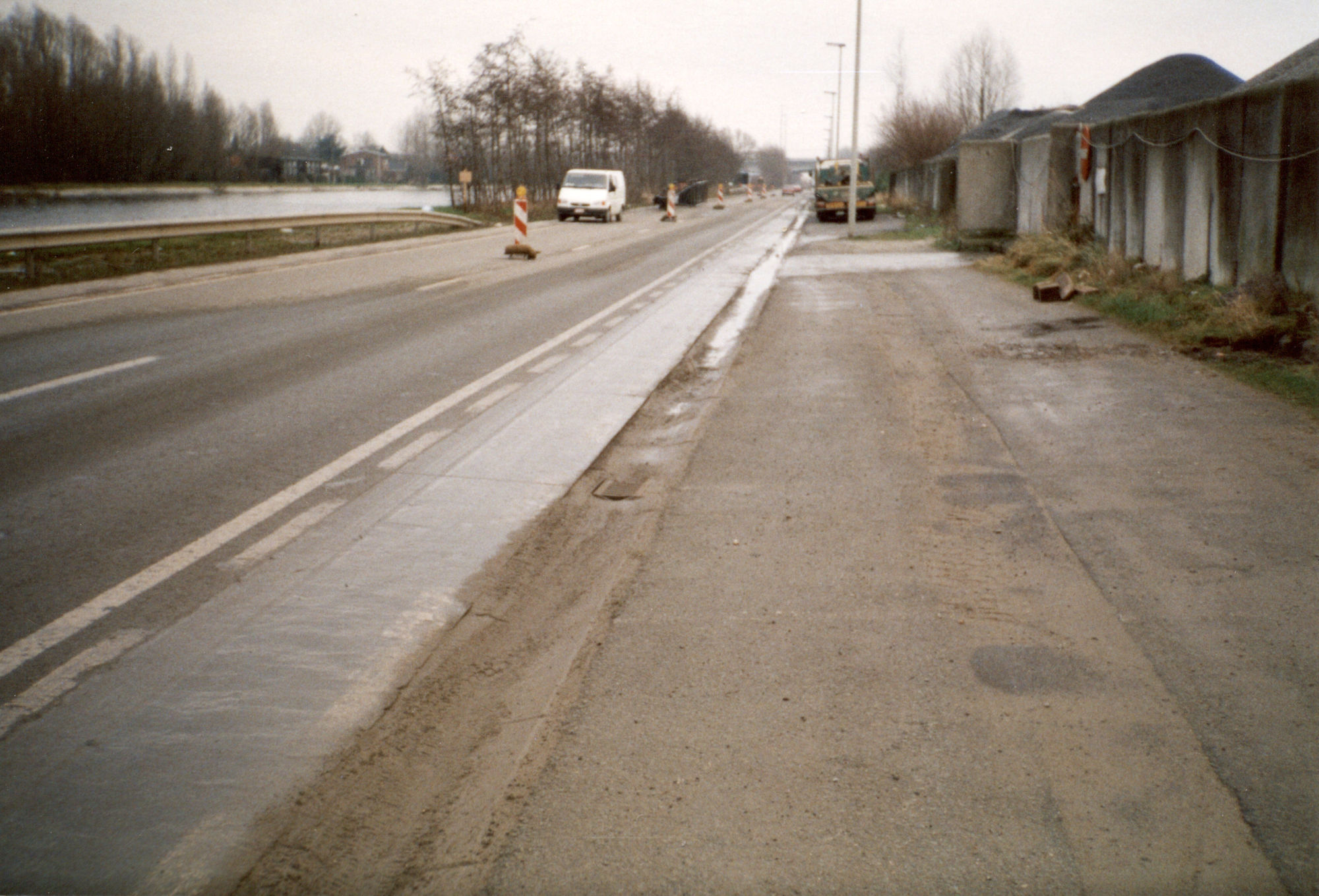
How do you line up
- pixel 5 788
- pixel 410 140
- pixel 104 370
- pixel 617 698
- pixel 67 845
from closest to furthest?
1. pixel 67 845
2. pixel 5 788
3. pixel 617 698
4. pixel 104 370
5. pixel 410 140

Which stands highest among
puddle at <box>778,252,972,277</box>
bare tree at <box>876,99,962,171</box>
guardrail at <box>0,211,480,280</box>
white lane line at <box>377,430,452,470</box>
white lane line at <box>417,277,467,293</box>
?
bare tree at <box>876,99,962,171</box>

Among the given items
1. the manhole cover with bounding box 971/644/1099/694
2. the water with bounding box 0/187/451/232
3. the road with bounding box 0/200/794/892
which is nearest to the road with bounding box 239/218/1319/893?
the manhole cover with bounding box 971/644/1099/694

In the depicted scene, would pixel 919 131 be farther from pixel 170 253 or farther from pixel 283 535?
pixel 283 535

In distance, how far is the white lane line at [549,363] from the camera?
33.8 ft

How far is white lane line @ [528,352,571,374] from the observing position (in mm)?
10297

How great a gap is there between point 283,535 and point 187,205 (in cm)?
4814

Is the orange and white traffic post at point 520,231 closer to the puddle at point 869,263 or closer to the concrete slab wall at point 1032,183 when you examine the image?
the puddle at point 869,263

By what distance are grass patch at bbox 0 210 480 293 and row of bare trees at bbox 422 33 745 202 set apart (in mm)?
18795

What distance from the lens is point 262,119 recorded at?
82.0 metres

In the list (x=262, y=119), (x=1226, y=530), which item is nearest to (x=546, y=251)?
(x=1226, y=530)

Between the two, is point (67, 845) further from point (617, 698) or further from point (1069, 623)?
point (1069, 623)

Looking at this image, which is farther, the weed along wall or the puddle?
the puddle

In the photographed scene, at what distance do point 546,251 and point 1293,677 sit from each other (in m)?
24.6

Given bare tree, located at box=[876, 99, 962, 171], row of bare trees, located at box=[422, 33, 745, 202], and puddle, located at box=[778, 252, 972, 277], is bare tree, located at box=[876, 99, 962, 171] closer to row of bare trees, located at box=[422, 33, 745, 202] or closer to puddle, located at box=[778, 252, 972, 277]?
row of bare trees, located at box=[422, 33, 745, 202]
